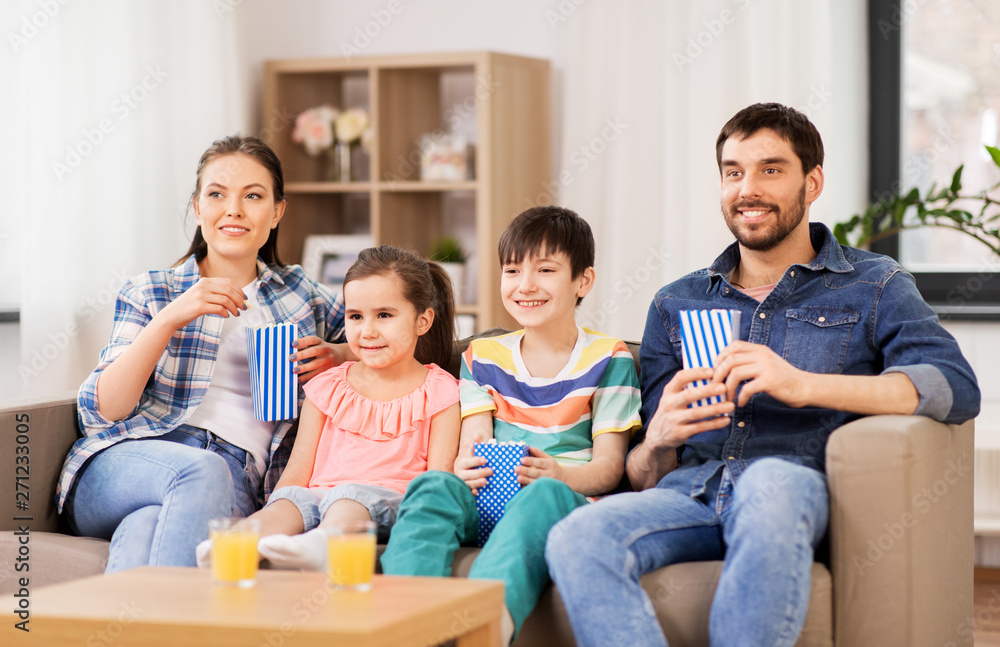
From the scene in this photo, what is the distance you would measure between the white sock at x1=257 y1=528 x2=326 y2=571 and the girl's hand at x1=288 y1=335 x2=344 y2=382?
0.48 metres

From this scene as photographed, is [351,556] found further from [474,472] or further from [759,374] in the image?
[759,374]

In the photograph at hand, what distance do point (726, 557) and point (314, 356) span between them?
37.2 inches

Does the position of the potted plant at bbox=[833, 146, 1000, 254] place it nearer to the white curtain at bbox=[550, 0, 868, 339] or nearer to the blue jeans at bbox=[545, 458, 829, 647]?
the white curtain at bbox=[550, 0, 868, 339]

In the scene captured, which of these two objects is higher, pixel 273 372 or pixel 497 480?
pixel 273 372

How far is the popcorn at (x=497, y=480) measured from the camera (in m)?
1.77

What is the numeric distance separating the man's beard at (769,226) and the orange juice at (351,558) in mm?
950

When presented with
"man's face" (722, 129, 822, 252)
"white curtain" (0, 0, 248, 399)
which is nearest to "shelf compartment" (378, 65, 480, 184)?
"white curtain" (0, 0, 248, 399)

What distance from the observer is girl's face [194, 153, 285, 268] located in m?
2.09

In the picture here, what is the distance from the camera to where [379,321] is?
2018 mm

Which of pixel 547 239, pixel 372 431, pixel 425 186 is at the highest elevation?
pixel 425 186

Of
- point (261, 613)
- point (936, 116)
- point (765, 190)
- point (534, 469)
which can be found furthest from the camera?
point (936, 116)

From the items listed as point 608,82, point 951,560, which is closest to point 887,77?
point 608,82

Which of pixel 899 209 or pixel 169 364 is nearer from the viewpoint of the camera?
pixel 169 364

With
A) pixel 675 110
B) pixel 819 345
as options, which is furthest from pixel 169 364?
pixel 675 110
